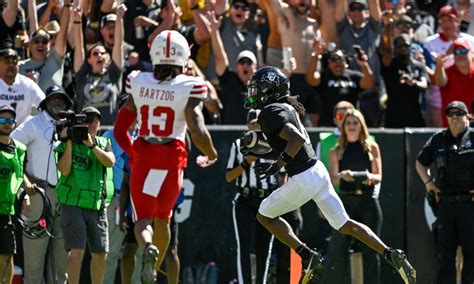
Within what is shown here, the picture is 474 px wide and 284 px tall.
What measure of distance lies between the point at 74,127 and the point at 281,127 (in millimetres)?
2335

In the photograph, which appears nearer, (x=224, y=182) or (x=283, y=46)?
(x=224, y=182)

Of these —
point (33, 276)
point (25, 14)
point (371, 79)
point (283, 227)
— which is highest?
point (25, 14)

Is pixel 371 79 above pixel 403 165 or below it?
above

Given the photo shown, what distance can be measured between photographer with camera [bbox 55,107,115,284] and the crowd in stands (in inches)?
67.8

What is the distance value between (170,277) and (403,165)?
3660mm

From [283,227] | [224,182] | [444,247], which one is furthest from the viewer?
[224,182]

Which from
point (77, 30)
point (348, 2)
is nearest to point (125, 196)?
point (77, 30)

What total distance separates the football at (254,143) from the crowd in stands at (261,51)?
137 inches

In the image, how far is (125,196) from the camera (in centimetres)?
1134

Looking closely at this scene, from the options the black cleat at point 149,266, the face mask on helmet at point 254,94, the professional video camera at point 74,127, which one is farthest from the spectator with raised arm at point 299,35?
the black cleat at point 149,266

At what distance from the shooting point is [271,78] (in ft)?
32.6

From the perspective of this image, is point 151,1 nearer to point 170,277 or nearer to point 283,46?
point 283,46

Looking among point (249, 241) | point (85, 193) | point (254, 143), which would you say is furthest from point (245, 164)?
point (254, 143)

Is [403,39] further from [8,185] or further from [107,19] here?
[8,185]
